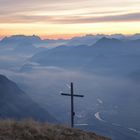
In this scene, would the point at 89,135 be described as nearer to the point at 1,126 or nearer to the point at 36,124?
the point at 36,124

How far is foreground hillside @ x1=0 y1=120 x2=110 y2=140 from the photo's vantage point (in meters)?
24.4

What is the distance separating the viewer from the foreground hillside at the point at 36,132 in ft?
79.9

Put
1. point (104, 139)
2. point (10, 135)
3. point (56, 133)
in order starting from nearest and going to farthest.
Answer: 1. point (10, 135)
2. point (56, 133)
3. point (104, 139)

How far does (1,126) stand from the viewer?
1003 inches

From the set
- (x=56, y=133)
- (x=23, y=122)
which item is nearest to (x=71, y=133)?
(x=56, y=133)

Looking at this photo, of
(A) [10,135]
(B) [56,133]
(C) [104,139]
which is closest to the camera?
(A) [10,135]

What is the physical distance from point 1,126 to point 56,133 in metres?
3.20

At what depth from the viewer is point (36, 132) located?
2525cm

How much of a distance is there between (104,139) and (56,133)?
3.62 meters

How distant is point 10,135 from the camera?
2406 centimetres

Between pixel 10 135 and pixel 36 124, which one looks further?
pixel 36 124

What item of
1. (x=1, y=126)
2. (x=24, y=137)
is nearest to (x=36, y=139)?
(x=24, y=137)

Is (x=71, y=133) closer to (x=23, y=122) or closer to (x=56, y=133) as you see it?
(x=56, y=133)

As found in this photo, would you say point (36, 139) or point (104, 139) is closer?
point (36, 139)
